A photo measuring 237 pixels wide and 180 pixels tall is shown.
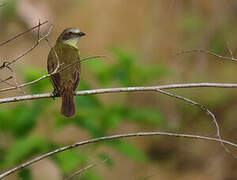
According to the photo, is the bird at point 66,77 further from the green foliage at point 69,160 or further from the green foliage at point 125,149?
the green foliage at point 125,149

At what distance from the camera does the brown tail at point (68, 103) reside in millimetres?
5410

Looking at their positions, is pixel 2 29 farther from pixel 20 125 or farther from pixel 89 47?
pixel 20 125

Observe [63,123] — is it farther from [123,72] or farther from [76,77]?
[123,72]

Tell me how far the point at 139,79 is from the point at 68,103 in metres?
1.67

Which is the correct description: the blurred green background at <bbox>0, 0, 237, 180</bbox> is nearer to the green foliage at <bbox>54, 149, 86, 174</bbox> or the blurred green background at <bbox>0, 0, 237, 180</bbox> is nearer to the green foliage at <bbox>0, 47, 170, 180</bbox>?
Answer: the green foliage at <bbox>0, 47, 170, 180</bbox>

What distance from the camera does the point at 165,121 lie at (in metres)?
9.03

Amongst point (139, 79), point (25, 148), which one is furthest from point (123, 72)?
point (25, 148)

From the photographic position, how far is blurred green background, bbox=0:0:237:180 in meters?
6.54

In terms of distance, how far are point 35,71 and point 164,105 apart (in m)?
3.37

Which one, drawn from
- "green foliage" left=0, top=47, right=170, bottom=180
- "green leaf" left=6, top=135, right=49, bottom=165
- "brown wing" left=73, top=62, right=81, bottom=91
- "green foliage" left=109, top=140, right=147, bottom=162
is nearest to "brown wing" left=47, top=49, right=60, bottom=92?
"brown wing" left=73, top=62, right=81, bottom=91

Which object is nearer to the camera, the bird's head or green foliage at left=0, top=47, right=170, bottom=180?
green foliage at left=0, top=47, right=170, bottom=180

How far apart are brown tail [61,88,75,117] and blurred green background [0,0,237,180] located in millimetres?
715

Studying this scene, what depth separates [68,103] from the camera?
5539 millimetres

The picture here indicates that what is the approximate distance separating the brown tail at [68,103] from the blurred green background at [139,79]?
Answer: 715mm
